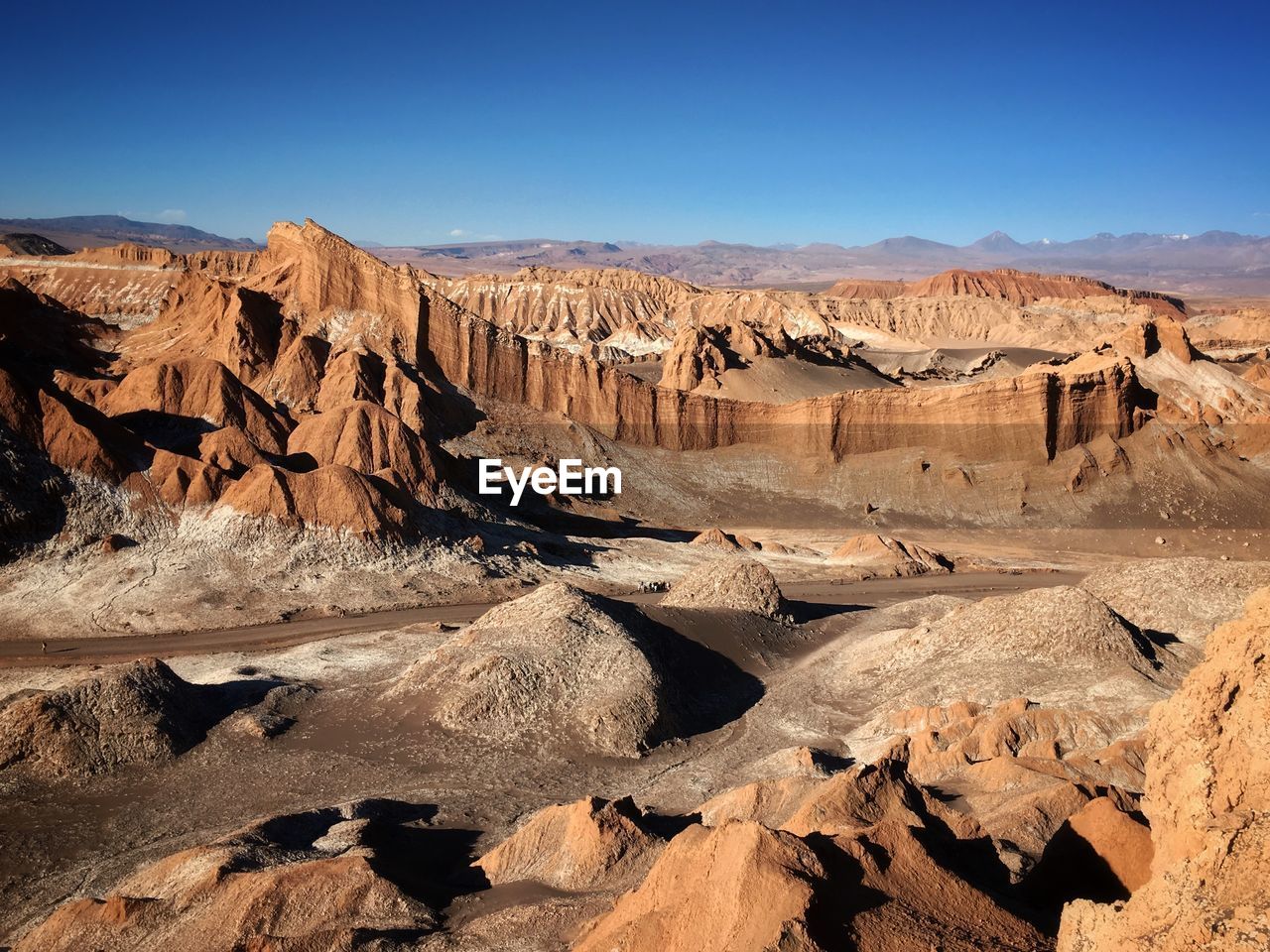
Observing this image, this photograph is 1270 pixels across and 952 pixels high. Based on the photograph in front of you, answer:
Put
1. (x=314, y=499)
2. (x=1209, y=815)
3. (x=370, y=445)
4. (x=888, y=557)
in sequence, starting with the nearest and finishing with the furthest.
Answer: (x=1209, y=815) → (x=314, y=499) → (x=370, y=445) → (x=888, y=557)

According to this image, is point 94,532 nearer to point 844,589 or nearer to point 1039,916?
point 844,589

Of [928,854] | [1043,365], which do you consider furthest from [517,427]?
[928,854]

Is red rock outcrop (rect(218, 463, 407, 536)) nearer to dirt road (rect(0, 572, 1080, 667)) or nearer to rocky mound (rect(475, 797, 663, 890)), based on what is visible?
dirt road (rect(0, 572, 1080, 667))

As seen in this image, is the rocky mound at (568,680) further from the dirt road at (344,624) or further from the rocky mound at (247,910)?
the dirt road at (344,624)

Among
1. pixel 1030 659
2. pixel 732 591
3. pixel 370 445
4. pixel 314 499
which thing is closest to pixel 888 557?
pixel 732 591

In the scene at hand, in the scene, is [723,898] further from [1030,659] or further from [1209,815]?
[1030,659]

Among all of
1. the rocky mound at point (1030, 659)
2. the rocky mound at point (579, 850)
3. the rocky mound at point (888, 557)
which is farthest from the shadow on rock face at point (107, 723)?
the rocky mound at point (888, 557)
